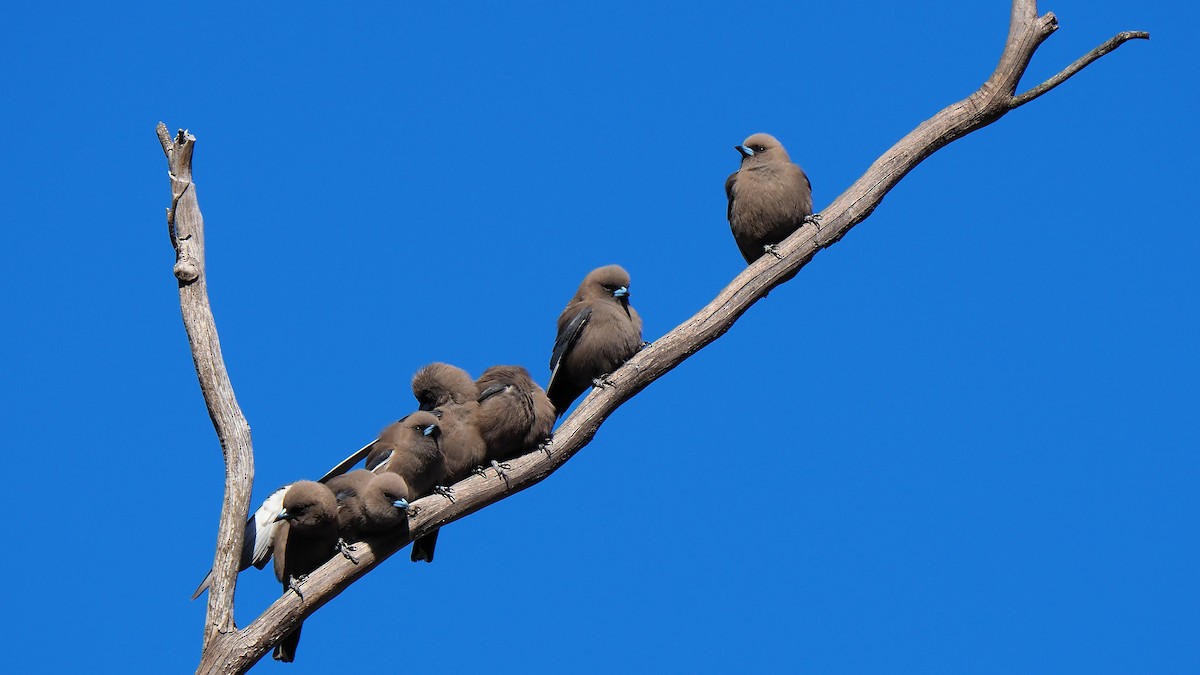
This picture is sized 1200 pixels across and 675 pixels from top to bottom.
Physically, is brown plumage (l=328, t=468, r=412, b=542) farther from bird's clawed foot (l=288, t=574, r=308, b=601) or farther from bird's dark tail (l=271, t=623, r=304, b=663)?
bird's dark tail (l=271, t=623, r=304, b=663)

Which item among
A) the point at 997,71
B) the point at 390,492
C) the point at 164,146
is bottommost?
the point at 390,492

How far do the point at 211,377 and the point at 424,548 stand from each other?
2.25m

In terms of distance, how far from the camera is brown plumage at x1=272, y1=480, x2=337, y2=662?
823 cm

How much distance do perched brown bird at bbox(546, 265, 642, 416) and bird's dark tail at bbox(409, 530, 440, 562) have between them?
5.09ft

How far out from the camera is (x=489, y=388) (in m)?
9.52

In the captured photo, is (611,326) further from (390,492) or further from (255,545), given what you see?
(255,545)

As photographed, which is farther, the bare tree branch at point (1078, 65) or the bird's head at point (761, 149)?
the bird's head at point (761, 149)

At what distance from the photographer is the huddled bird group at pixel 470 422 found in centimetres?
832

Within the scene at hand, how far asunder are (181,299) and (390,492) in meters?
2.06

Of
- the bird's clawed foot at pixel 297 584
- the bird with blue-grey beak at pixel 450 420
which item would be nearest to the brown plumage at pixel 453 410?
the bird with blue-grey beak at pixel 450 420

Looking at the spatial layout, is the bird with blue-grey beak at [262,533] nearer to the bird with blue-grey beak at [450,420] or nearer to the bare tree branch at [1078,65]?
the bird with blue-grey beak at [450,420]

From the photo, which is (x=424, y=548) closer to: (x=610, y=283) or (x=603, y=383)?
(x=603, y=383)

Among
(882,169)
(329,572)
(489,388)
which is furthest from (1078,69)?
(329,572)

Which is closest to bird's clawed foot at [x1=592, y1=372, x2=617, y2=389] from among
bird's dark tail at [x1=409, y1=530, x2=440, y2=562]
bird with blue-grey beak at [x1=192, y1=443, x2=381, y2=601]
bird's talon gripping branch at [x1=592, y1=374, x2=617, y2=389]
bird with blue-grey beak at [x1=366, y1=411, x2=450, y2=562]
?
bird's talon gripping branch at [x1=592, y1=374, x2=617, y2=389]
